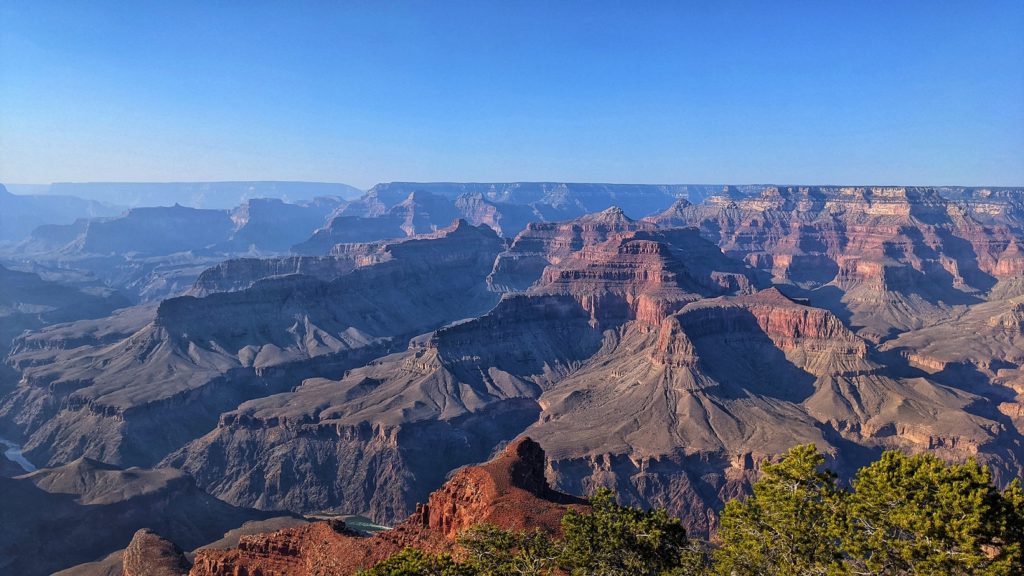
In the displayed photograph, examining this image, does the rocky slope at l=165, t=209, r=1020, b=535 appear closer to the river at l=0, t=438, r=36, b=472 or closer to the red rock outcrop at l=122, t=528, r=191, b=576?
the river at l=0, t=438, r=36, b=472

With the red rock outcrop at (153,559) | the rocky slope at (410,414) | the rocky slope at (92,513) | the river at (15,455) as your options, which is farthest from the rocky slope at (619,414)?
the red rock outcrop at (153,559)

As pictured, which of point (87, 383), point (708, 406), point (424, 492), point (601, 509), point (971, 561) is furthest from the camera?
point (87, 383)

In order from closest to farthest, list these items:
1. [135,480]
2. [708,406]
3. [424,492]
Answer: [135,480], [424,492], [708,406]

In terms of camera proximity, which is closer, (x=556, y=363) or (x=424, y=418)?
(x=424, y=418)

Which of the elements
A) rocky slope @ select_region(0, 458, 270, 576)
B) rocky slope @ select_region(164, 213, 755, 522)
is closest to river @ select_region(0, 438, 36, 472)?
rocky slope @ select_region(164, 213, 755, 522)

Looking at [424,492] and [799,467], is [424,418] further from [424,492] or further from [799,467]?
[799,467]

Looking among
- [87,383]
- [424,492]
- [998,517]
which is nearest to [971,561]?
[998,517]
